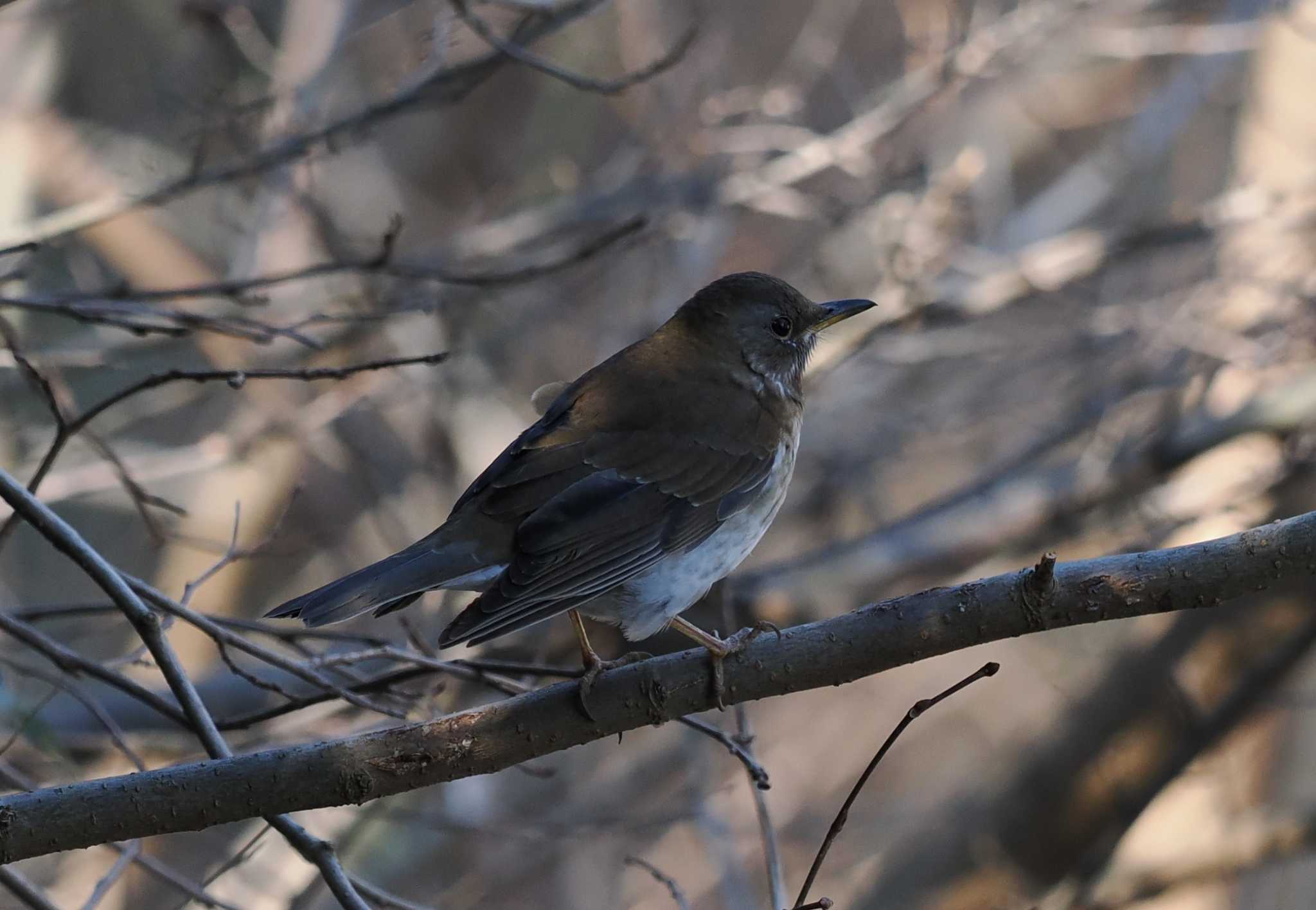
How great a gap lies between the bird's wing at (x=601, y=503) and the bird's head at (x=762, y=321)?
15.6 inches

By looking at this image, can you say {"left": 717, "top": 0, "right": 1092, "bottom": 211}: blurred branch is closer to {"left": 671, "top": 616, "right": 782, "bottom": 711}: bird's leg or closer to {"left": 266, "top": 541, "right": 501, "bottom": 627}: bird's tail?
{"left": 266, "top": 541, "right": 501, "bottom": 627}: bird's tail

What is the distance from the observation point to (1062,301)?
8586 mm

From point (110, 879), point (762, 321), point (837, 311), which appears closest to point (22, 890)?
point (110, 879)

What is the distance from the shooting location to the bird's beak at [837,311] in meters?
4.68

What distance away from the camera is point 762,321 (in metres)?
4.79

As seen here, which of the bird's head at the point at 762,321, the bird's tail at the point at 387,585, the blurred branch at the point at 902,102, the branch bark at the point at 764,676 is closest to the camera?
the branch bark at the point at 764,676

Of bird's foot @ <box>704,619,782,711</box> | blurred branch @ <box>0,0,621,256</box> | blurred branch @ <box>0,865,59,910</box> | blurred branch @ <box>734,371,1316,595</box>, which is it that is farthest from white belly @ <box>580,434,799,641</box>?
blurred branch @ <box>734,371,1316,595</box>

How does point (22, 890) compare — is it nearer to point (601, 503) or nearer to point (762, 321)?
point (601, 503)

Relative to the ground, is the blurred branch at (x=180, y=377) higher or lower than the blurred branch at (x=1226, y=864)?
higher

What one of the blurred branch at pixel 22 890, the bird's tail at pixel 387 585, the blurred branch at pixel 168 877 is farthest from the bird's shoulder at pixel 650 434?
the blurred branch at pixel 22 890

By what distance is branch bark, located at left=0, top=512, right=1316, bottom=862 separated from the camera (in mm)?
2826

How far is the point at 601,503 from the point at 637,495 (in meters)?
0.14

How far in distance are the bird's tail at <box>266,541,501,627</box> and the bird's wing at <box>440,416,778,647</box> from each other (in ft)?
0.43

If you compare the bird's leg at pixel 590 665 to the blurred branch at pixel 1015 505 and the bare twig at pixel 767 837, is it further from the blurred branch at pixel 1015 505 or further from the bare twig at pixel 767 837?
the blurred branch at pixel 1015 505
